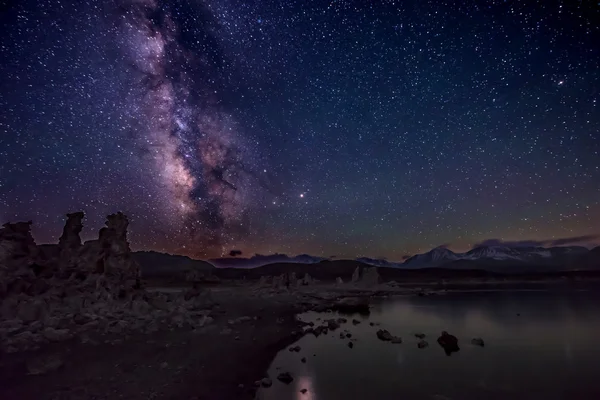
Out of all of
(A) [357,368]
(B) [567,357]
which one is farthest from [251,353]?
(B) [567,357]

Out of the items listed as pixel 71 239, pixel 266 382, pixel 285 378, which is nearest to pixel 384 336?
pixel 285 378

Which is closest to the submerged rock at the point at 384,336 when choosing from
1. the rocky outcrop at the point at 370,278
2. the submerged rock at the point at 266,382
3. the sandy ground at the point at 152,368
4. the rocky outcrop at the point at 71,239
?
the sandy ground at the point at 152,368

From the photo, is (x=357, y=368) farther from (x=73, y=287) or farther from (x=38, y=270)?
(x=38, y=270)

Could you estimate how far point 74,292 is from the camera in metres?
29.9

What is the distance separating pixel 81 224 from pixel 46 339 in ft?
67.6

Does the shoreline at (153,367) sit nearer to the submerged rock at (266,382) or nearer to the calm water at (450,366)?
the submerged rock at (266,382)

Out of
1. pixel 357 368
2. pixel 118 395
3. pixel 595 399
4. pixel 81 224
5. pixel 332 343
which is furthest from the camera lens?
pixel 81 224

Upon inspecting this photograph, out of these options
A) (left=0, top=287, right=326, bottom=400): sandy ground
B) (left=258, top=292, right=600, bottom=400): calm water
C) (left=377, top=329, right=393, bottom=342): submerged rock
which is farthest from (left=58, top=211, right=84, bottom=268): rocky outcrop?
(left=377, top=329, right=393, bottom=342): submerged rock

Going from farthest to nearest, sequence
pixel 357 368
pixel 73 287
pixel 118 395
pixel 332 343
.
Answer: pixel 73 287 < pixel 332 343 < pixel 357 368 < pixel 118 395

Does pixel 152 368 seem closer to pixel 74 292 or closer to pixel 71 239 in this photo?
pixel 74 292

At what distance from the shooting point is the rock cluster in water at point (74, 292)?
21.4 m

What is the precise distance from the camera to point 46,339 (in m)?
18.8

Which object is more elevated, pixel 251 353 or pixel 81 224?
pixel 81 224

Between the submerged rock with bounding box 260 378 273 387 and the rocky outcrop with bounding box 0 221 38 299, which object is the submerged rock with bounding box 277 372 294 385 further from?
the rocky outcrop with bounding box 0 221 38 299
